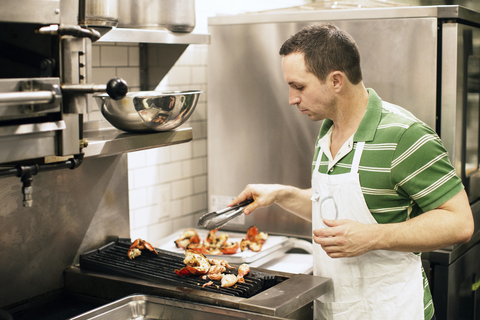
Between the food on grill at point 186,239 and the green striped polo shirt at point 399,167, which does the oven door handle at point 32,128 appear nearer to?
the green striped polo shirt at point 399,167

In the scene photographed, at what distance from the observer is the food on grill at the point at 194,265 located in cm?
196

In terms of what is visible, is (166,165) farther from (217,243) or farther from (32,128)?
(32,128)

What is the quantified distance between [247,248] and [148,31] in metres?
1.13

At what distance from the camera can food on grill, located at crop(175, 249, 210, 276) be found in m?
1.96

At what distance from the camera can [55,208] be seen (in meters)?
2.12

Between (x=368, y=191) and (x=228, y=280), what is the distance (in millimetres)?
575

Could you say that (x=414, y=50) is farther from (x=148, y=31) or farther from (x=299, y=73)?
(x=148, y=31)

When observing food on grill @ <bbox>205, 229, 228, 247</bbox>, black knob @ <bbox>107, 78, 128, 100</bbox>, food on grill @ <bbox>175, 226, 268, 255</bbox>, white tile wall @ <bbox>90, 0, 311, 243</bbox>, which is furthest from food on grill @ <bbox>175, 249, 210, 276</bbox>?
white tile wall @ <bbox>90, 0, 311, 243</bbox>

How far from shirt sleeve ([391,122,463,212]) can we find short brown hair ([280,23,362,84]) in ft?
1.06

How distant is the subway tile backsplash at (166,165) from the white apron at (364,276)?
1.18 meters

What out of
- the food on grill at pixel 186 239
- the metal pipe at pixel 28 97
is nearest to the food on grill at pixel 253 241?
the food on grill at pixel 186 239

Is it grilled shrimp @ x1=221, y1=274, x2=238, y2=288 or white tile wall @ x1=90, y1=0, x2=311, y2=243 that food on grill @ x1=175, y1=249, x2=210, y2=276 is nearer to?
grilled shrimp @ x1=221, y1=274, x2=238, y2=288

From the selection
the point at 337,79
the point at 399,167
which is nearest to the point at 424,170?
the point at 399,167

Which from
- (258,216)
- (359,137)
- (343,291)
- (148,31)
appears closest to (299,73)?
(359,137)
